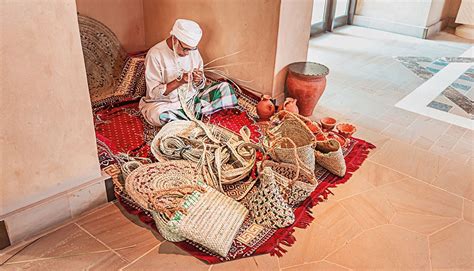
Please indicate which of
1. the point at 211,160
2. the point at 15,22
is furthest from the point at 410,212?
the point at 15,22

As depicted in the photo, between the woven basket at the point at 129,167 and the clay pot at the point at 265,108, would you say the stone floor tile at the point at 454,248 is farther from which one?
the woven basket at the point at 129,167

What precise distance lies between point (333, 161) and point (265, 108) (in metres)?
0.81

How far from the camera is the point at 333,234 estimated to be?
6.78 ft

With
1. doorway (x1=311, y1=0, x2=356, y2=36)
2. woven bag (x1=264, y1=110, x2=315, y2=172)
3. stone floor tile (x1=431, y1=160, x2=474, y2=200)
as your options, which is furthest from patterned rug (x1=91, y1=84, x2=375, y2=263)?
doorway (x1=311, y1=0, x2=356, y2=36)

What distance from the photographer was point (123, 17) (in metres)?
3.66

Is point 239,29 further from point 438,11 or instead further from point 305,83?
point 438,11

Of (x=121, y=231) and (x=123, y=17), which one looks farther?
(x=123, y=17)

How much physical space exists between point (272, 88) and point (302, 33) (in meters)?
0.54

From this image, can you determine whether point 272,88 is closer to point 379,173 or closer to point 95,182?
point 379,173

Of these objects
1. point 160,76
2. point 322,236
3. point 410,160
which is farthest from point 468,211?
point 160,76

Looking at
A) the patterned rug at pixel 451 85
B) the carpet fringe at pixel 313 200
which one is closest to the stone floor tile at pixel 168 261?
the carpet fringe at pixel 313 200

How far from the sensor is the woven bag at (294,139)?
230 cm

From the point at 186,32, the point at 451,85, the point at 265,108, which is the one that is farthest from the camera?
the point at 451,85

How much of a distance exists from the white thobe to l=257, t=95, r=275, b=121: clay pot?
592mm
